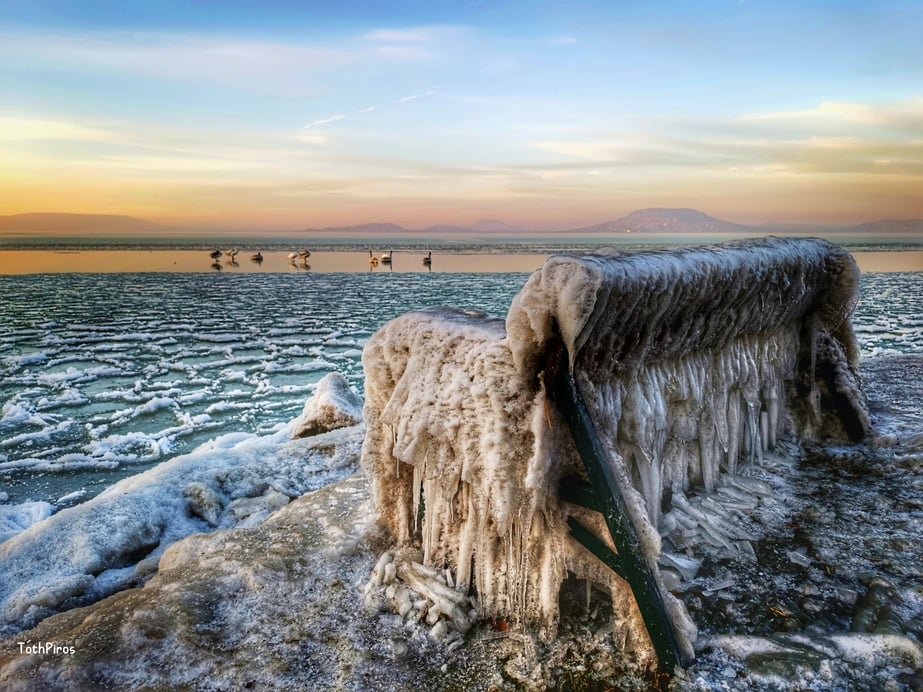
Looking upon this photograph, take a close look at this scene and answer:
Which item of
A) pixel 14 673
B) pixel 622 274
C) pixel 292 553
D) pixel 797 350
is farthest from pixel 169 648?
pixel 797 350

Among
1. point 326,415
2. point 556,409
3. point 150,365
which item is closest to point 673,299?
point 556,409

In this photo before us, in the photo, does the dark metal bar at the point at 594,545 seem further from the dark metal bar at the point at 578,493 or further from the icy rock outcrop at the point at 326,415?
the icy rock outcrop at the point at 326,415

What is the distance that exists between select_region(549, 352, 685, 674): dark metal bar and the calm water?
6153 millimetres

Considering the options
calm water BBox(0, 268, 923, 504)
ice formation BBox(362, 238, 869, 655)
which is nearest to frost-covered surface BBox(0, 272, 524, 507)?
calm water BBox(0, 268, 923, 504)

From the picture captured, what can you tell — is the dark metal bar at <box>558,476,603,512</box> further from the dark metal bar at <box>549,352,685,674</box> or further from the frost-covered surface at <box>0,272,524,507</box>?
the frost-covered surface at <box>0,272,524,507</box>

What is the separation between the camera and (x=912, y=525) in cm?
483

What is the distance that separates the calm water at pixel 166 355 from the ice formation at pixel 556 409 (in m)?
4.88

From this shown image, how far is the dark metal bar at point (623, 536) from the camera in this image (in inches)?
125

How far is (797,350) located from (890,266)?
49706 millimetres

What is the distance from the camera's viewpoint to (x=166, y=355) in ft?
50.0

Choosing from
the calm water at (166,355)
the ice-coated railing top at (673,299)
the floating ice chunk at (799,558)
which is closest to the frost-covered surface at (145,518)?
the calm water at (166,355)

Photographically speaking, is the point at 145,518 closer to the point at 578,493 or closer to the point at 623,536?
the point at 578,493

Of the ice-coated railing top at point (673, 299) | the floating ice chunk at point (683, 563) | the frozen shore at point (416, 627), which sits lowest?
the frozen shore at point (416, 627)

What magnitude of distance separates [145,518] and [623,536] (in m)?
4.33
